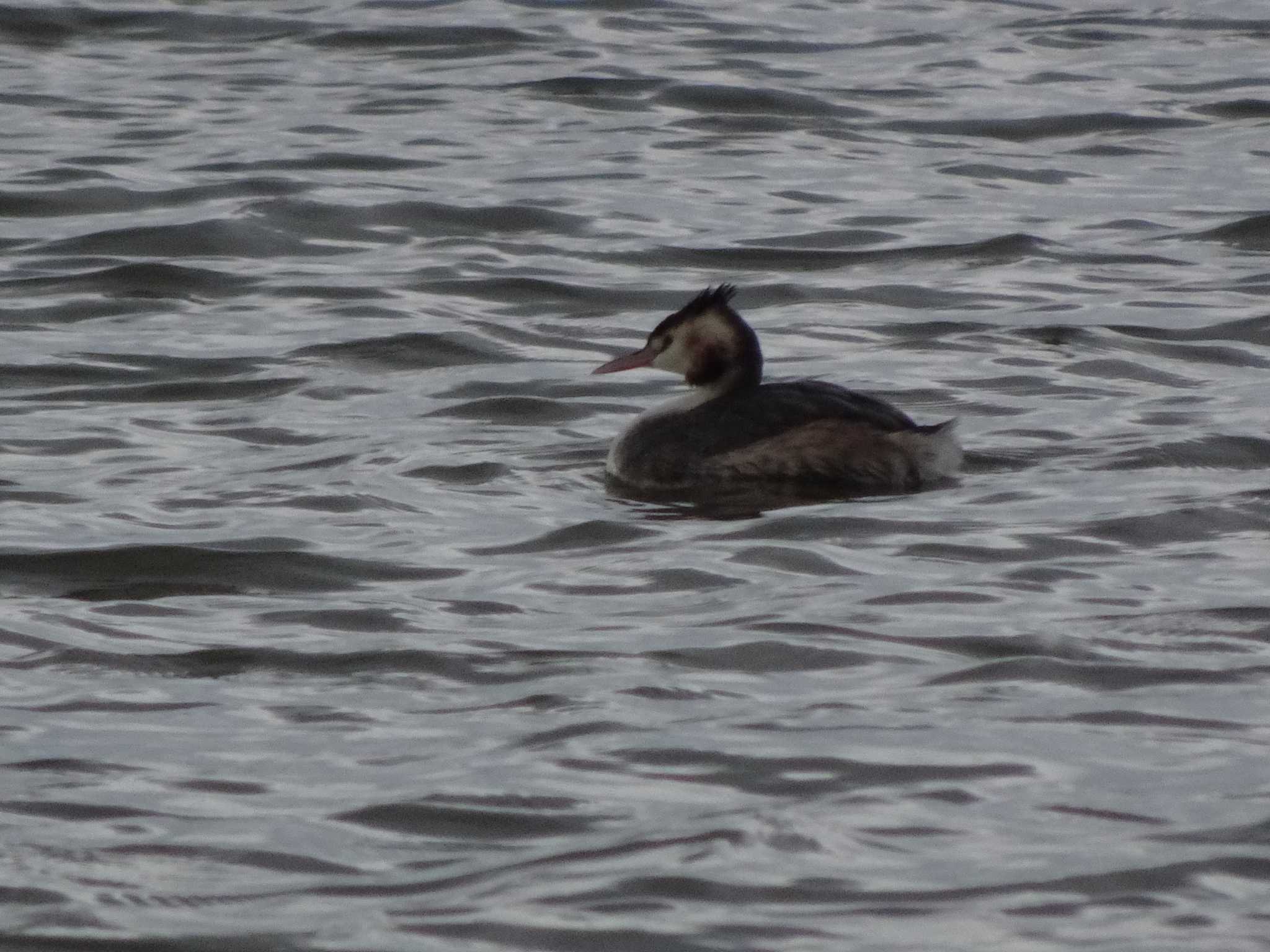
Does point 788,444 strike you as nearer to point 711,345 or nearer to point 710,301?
point 711,345

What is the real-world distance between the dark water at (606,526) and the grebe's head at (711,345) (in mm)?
408

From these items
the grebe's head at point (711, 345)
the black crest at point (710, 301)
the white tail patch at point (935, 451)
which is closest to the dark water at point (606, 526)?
the white tail patch at point (935, 451)

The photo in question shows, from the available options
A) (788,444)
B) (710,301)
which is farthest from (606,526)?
(710,301)

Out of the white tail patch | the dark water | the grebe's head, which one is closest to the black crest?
the grebe's head

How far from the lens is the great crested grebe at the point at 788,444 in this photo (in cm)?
878

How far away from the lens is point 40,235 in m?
13.2

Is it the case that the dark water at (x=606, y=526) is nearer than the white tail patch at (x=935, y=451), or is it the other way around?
the dark water at (x=606, y=526)

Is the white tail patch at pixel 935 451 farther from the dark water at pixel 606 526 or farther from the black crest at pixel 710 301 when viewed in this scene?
the black crest at pixel 710 301

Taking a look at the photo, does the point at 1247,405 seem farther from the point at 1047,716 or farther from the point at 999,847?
the point at 999,847

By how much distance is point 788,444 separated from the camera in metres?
8.89

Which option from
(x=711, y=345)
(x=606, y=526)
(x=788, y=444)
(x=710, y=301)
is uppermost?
(x=710, y=301)

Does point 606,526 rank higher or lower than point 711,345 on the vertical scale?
lower

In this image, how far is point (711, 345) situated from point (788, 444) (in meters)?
0.60

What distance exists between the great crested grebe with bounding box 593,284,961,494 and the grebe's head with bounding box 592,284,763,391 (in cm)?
15
